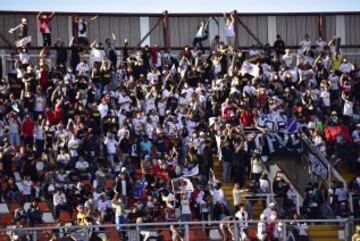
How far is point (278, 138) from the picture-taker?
172ft

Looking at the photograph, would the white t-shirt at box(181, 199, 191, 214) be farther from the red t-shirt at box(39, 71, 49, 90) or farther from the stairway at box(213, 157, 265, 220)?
the red t-shirt at box(39, 71, 49, 90)

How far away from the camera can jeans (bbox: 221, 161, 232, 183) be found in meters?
50.8

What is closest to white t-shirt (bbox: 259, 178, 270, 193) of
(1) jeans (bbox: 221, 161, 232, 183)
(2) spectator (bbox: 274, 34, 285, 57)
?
(1) jeans (bbox: 221, 161, 232, 183)

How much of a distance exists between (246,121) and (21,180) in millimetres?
8946

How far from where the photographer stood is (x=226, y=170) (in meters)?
50.9

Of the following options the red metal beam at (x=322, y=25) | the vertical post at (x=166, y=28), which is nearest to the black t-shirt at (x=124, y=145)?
the vertical post at (x=166, y=28)

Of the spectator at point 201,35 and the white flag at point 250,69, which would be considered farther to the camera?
the spectator at point 201,35

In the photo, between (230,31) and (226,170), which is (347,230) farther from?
(230,31)

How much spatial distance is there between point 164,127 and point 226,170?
320 centimetres

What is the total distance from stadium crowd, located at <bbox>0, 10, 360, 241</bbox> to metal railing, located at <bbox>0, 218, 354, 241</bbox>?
0.48 ft

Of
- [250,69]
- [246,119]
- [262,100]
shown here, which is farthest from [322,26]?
[246,119]

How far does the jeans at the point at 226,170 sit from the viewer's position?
5078 centimetres

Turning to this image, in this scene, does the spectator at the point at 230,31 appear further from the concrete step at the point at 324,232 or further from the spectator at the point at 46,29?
the concrete step at the point at 324,232

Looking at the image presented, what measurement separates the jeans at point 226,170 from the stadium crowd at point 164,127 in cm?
5
